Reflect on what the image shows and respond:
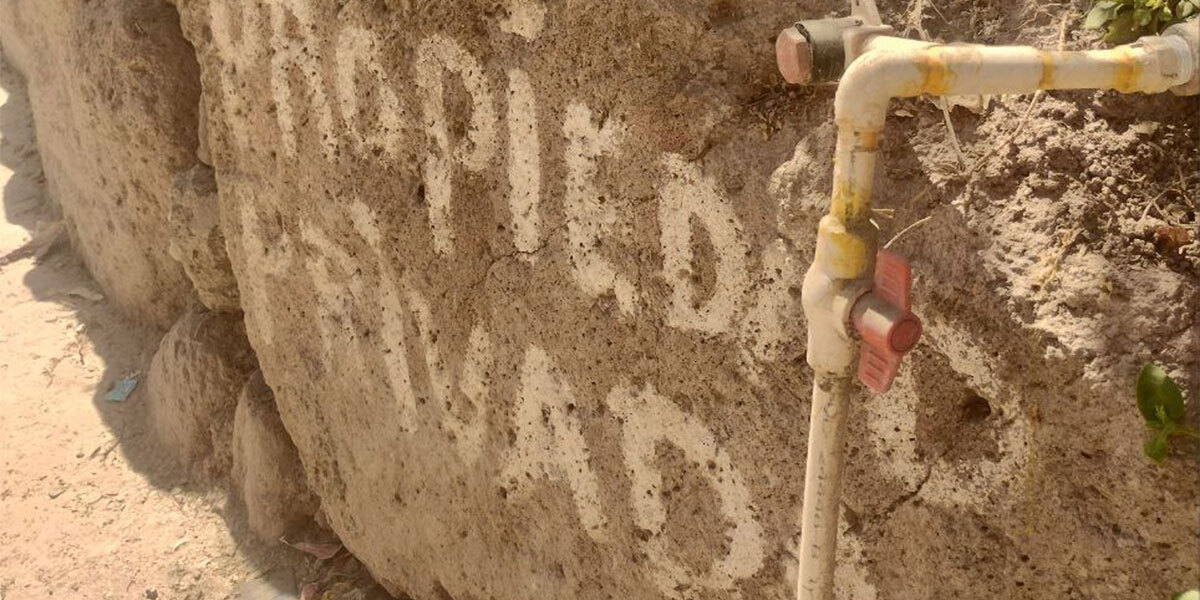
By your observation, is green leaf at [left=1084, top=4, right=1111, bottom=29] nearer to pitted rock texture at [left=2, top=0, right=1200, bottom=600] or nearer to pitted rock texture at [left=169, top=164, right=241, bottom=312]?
pitted rock texture at [left=2, top=0, right=1200, bottom=600]

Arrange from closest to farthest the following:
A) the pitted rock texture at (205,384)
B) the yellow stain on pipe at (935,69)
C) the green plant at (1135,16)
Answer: the yellow stain on pipe at (935,69) → the green plant at (1135,16) → the pitted rock texture at (205,384)

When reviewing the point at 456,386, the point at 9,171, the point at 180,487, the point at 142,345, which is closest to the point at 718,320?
the point at 456,386

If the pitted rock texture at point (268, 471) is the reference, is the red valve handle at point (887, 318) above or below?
above

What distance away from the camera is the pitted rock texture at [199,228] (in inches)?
119

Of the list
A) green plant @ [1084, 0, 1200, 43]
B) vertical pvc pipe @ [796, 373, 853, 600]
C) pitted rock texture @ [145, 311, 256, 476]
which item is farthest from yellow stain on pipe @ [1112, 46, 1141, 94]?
pitted rock texture @ [145, 311, 256, 476]

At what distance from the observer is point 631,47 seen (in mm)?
1676

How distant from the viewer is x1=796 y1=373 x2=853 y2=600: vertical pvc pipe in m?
1.29

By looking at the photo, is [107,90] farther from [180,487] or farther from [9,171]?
[9,171]

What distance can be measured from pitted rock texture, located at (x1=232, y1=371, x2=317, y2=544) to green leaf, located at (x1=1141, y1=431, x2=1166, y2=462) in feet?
7.30

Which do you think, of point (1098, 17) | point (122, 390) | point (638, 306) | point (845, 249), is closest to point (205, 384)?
point (122, 390)

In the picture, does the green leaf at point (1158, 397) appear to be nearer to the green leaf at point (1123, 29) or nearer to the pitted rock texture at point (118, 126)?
the green leaf at point (1123, 29)

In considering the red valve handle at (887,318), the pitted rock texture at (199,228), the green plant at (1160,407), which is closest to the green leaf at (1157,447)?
the green plant at (1160,407)

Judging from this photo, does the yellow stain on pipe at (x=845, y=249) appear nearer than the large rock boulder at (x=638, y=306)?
Yes

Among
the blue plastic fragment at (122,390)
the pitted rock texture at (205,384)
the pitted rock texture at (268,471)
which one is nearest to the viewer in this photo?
the pitted rock texture at (268,471)
